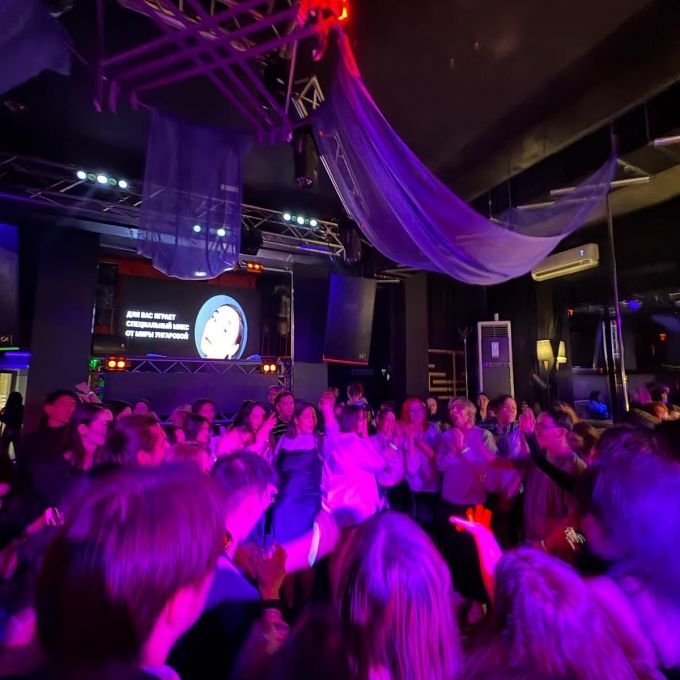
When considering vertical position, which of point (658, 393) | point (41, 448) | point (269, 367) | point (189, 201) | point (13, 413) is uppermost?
point (189, 201)

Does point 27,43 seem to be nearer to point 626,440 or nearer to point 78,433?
point 78,433

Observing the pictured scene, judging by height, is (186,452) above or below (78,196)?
below

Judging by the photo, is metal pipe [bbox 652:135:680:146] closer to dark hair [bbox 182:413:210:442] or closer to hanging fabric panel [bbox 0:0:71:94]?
hanging fabric panel [bbox 0:0:71:94]

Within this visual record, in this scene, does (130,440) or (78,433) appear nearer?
(130,440)

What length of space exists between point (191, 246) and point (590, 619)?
249 centimetres

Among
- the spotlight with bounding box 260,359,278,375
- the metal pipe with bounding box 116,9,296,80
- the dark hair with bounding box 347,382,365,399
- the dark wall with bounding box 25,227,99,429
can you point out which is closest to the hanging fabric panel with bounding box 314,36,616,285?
the metal pipe with bounding box 116,9,296,80

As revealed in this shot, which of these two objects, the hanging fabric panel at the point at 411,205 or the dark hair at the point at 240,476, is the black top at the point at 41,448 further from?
the hanging fabric panel at the point at 411,205

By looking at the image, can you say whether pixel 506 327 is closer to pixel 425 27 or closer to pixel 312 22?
pixel 425 27

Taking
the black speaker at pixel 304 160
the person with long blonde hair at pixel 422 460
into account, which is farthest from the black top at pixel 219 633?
the black speaker at pixel 304 160

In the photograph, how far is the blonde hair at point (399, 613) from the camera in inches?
26.8

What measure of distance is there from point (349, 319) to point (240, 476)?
17.0ft

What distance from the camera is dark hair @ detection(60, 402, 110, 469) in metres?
2.16

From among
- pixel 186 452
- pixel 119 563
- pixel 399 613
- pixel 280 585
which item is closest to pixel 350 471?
pixel 186 452

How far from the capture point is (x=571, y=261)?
587cm
